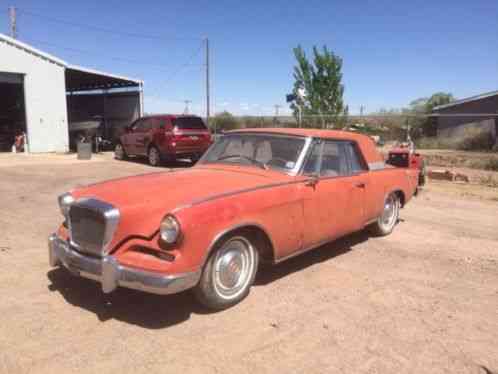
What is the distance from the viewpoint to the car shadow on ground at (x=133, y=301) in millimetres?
3605

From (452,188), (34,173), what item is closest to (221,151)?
(452,188)

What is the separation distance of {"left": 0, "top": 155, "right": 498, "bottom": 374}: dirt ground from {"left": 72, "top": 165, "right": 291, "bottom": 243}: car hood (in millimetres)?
806

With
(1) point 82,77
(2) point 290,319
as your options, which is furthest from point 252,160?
(1) point 82,77

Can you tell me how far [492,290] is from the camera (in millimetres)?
4301

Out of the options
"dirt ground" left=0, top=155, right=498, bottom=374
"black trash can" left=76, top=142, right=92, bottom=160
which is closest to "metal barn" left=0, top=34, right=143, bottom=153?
"black trash can" left=76, top=142, right=92, bottom=160

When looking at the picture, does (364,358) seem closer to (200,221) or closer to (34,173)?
(200,221)

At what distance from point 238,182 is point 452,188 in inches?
327

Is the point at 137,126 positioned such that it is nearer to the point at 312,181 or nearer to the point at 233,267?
the point at 312,181

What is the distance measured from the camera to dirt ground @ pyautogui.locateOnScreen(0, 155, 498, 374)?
9.80ft

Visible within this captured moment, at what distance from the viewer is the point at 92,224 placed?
11.8 feet

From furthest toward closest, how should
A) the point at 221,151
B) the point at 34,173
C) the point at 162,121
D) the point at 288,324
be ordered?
the point at 162,121
the point at 34,173
the point at 221,151
the point at 288,324

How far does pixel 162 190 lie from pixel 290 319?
1.58 m

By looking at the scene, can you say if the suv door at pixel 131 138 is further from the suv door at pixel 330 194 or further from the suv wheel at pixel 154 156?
the suv door at pixel 330 194

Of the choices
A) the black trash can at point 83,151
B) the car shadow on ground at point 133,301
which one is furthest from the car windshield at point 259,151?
the black trash can at point 83,151
